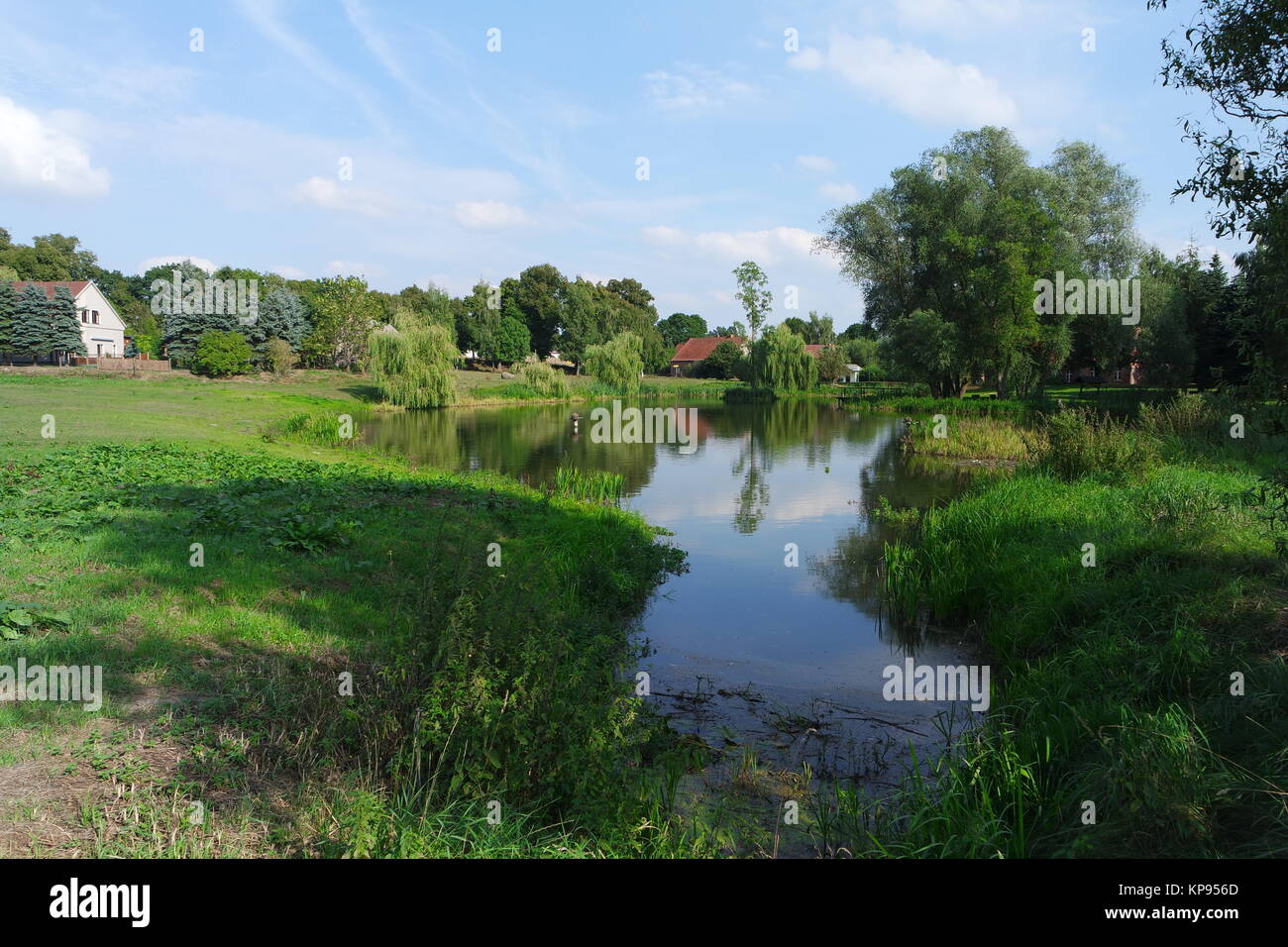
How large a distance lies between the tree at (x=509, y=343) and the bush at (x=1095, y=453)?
67777 mm

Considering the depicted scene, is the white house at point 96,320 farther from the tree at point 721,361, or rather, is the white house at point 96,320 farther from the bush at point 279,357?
the tree at point 721,361

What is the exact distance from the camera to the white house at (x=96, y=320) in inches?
2559

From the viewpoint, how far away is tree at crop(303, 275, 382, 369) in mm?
59844

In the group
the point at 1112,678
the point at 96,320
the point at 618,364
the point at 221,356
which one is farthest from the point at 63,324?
the point at 1112,678

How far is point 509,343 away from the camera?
263ft

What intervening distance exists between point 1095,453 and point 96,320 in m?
77.3

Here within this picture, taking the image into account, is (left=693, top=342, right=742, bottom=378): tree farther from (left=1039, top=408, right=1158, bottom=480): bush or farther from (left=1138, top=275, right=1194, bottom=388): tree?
(left=1039, top=408, right=1158, bottom=480): bush

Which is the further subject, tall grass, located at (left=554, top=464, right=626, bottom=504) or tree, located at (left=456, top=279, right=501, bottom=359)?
tree, located at (left=456, top=279, right=501, bottom=359)

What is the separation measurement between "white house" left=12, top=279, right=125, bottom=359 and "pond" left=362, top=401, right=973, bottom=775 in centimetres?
4700

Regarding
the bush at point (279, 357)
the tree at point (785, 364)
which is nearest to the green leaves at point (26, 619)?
the bush at point (279, 357)

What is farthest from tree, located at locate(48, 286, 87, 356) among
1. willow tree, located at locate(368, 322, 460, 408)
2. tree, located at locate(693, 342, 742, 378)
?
tree, located at locate(693, 342, 742, 378)

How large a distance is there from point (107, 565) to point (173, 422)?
59.9 ft

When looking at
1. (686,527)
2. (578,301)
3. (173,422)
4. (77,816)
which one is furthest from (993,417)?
(578,301)

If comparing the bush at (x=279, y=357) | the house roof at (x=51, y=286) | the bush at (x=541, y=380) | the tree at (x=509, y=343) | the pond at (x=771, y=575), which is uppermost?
the house roof at (x=51, y=286)
